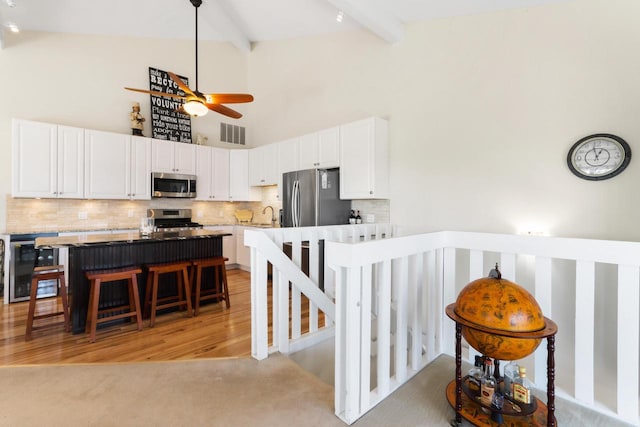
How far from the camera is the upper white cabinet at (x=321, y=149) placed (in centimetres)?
427

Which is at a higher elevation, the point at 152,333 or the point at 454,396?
the point at 454,396

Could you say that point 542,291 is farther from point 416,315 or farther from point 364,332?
point 364,332

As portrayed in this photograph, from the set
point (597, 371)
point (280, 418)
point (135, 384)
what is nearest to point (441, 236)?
point (280, 418)

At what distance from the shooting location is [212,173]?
19.5ft

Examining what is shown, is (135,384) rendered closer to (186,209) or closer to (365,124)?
(365,124)

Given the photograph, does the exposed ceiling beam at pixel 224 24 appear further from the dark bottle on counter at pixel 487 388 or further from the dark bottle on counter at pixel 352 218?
the dark bottle on counter at pixel 487 388

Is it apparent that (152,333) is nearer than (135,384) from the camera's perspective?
No

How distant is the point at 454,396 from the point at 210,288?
10.4 ft

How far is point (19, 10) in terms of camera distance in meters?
4.15

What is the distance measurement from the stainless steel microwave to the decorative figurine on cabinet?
781 mm

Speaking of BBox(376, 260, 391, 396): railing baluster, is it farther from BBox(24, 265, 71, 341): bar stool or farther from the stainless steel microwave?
the stainless steel microwave

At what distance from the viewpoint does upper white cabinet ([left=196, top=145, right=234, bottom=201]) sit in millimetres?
5777

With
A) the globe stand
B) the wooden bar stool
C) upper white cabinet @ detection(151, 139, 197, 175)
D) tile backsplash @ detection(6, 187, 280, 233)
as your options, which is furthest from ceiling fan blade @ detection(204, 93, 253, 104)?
the globe stand

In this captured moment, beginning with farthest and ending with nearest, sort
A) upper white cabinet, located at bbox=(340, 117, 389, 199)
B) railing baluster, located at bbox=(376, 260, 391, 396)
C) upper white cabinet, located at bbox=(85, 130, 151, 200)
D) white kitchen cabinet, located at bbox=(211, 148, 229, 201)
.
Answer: white kitchen cabinet, located at bbox=(211, 148, 229, 201) → upper white cabinet, located at bbox=(85, 130, 151, 200) → upper white cabinet, located at bbox=(340, 117, 389, 199) → railing baluster, located at bbox=(376, 260, 391, 396)
